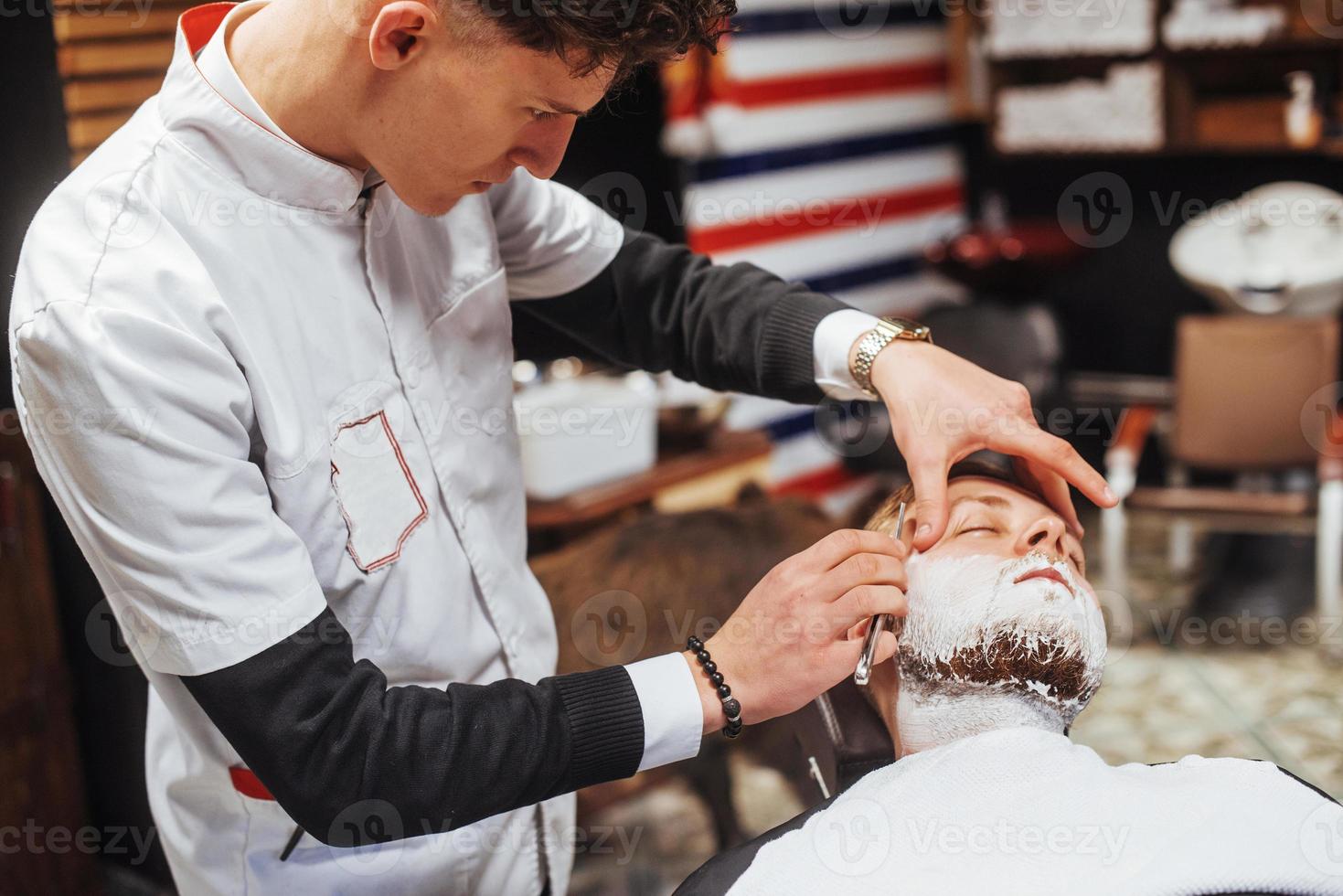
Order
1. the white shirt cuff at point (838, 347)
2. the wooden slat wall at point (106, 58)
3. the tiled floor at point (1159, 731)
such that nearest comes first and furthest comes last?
the white shirt cuff at point (838, 347) → the wooden slat wall at point (106, 58) → the tiled floor at point (1159, 731)

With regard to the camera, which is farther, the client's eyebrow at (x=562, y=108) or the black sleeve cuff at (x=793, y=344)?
the black sleeve cuff at (x=793, y=344)

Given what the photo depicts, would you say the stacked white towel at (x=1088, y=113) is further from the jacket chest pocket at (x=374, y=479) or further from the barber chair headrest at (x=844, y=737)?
the jacket chest pocket at (x=374, y=479)

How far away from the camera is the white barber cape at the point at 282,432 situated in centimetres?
101

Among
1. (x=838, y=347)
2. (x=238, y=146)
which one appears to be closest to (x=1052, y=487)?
(x=838, y=347)

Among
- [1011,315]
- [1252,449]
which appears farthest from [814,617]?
[1011,315]

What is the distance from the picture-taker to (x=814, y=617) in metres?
1.11

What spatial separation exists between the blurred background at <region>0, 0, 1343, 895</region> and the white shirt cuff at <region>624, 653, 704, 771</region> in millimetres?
339

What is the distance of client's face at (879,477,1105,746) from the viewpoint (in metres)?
1.37

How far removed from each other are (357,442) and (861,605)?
20.3 inches

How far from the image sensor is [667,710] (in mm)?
1119

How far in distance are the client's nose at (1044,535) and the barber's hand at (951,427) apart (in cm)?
10

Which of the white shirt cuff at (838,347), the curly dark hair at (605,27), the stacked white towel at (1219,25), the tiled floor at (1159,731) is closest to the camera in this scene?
the curly dark hair at (605,27)

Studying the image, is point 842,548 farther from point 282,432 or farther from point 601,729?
point 282,432

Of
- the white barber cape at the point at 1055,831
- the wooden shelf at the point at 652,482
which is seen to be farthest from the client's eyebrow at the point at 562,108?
the wooden shelf at the point at 652,482
